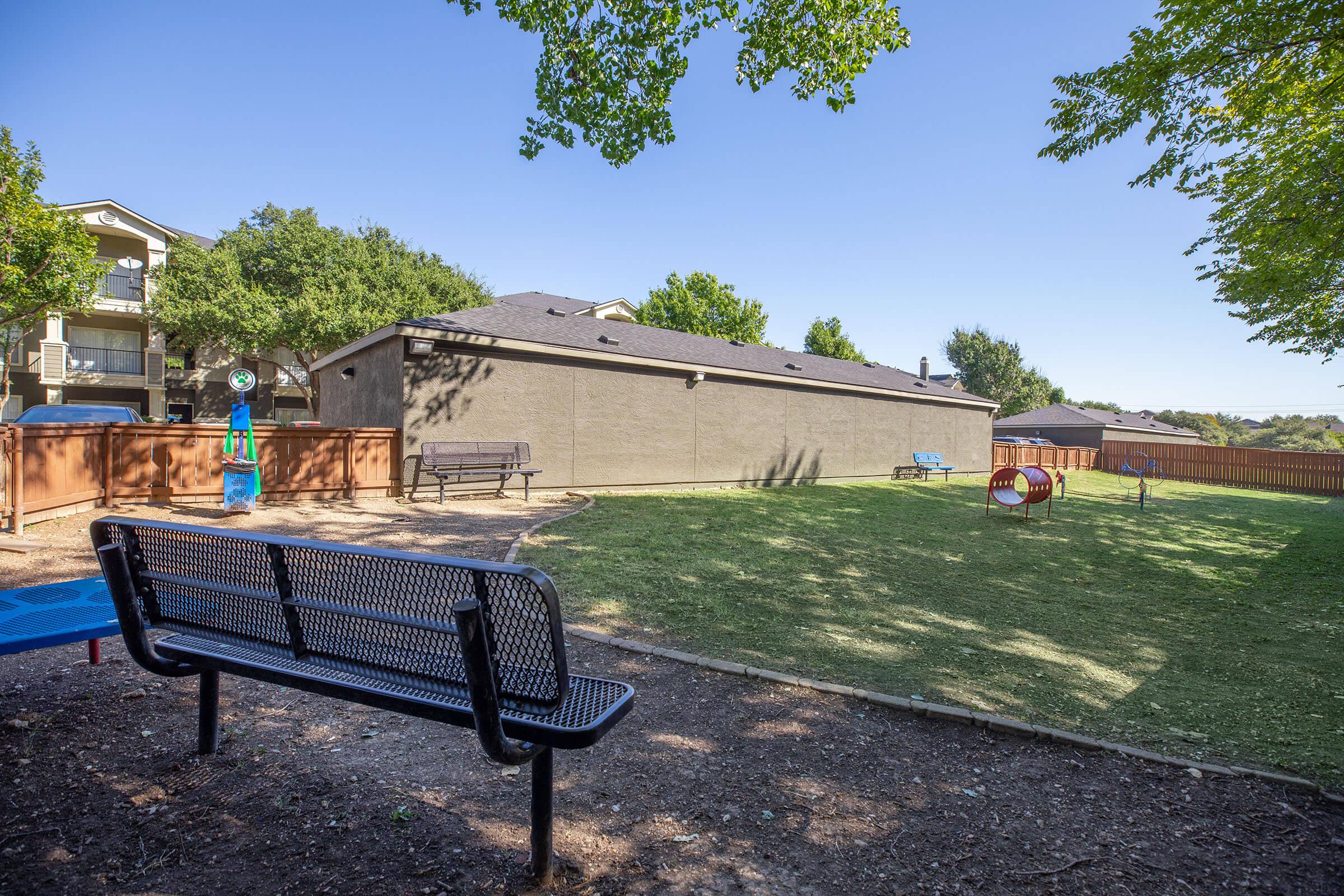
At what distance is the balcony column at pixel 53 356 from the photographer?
89.4 feet

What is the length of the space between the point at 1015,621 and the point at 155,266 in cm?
3741

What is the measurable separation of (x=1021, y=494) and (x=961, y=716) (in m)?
11.8

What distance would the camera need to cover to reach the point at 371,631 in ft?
7.89

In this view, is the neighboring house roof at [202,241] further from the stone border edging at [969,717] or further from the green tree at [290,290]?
the stone border edging at [969,717]

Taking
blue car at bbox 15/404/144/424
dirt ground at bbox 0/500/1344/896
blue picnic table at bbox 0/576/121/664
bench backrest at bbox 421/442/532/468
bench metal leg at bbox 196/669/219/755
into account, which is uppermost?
blue car at bbox 15/404/144/424

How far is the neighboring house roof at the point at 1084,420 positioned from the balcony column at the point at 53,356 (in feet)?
180

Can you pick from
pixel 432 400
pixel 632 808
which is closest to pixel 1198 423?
pixel 432 400

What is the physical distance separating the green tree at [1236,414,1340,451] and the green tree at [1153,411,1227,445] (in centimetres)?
231

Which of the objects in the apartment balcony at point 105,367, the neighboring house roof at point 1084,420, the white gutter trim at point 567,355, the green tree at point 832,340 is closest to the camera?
the white gutter trim at point 567,355

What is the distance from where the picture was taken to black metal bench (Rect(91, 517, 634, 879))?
1.93 m

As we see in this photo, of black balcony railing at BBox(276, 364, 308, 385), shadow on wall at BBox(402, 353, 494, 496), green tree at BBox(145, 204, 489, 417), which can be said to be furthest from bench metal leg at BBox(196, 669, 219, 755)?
black balcony railing at BBox(276, 364, 308, 385)

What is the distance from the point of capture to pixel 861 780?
9.38 ft

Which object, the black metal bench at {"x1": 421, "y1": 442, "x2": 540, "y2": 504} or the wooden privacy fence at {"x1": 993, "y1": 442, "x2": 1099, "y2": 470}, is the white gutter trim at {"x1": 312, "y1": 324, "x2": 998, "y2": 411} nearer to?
the black metal bench at {"x1": 421, "y1": 442, "x2": 540, "y2": 504}

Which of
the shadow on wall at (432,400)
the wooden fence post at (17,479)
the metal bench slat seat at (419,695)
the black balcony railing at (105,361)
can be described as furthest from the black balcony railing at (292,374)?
the metal bench slat seat at (419,695)
